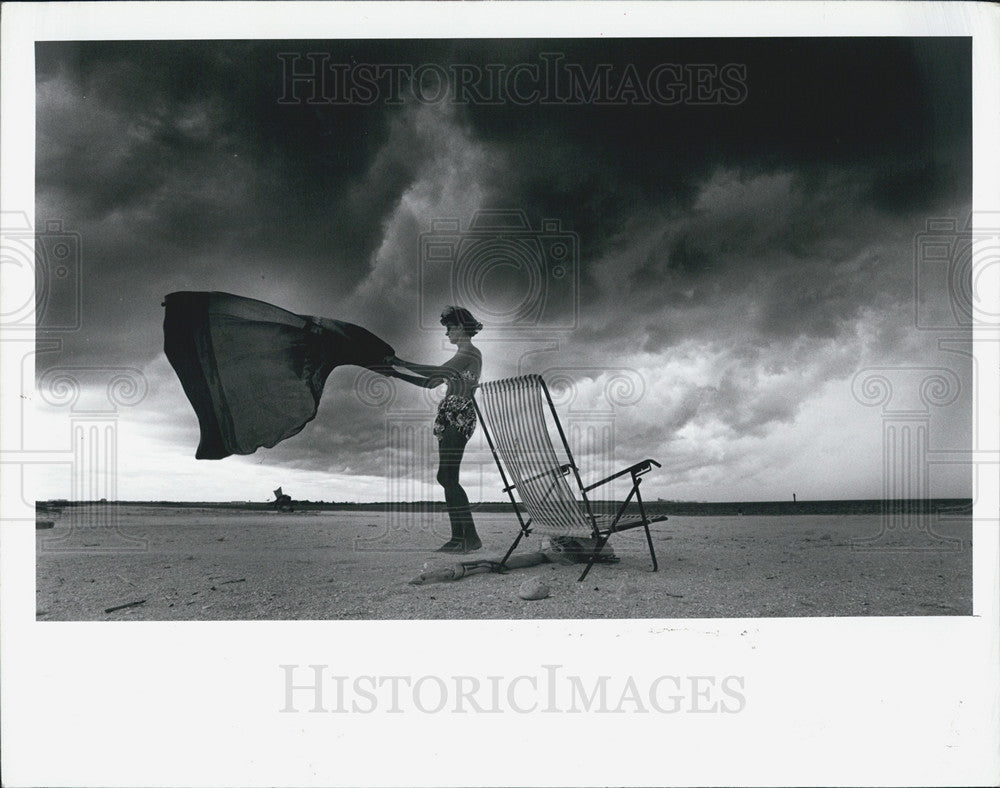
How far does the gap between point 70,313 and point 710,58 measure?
11.9ft

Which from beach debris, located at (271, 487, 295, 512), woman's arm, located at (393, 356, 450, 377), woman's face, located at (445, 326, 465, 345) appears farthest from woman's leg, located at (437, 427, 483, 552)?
beach debris, located at (271, 487, 295, 512)

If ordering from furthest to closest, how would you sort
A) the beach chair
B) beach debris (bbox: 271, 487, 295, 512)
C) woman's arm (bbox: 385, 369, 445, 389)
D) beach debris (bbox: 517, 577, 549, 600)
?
beach debris (bbox: 271, 487, 295, 512) < woman's arm (bbox: 385, 369, 445, 389) < the beach chair < beach debris (bbox: 517, 577, 549, 600)

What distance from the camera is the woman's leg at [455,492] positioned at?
4891mm

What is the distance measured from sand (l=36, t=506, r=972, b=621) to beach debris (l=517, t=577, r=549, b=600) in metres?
0.05

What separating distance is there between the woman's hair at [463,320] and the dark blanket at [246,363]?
1.95 ft

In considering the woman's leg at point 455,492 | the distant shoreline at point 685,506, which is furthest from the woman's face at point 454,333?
the distant shoreline at point 685,506

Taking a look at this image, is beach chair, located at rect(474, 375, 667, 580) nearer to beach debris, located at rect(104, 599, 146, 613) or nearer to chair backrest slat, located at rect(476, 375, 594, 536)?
chair backrest slat, located at rect(476, 375, 594, 536)

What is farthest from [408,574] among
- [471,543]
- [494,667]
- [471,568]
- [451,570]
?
[494,667]

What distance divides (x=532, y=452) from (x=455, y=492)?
29.3 inches

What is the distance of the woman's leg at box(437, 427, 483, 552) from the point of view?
16.0 feet

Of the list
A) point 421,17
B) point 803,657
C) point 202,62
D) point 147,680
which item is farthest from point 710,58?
point 147,680

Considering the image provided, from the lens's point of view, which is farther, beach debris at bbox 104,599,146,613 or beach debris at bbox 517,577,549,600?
beach debris at bbox 517,577,549,600

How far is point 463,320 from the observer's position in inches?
194

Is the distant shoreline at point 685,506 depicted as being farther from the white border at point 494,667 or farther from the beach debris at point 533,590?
the beach debris at point 533,590
